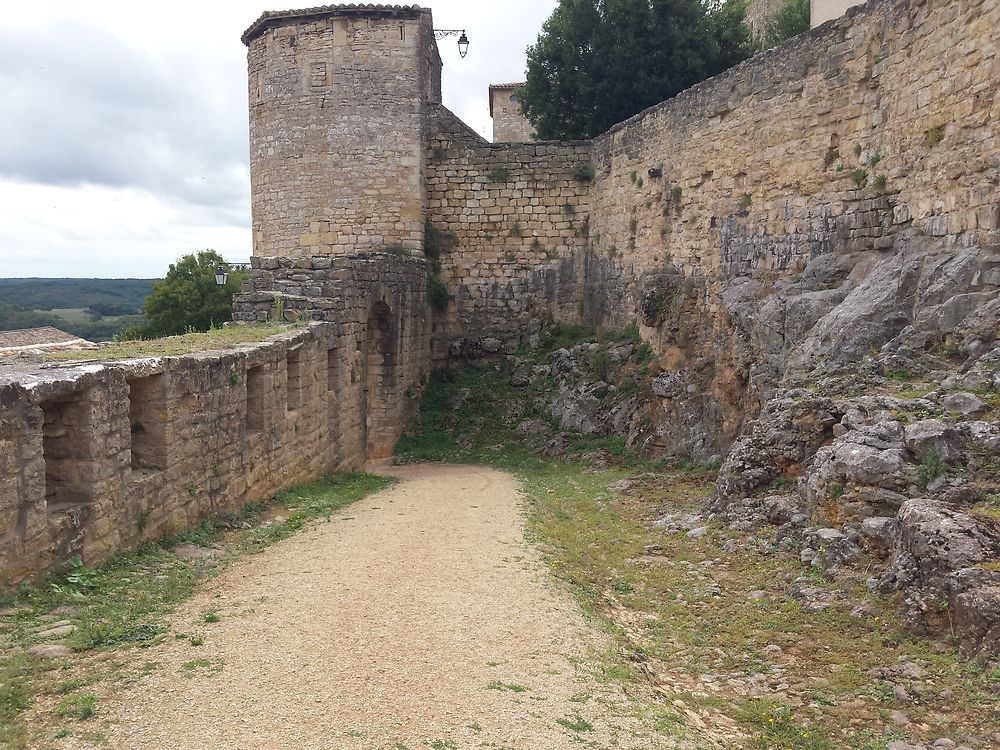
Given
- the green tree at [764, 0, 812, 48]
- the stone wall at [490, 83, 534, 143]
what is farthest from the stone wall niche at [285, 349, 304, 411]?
the stone wall at [490, 83, 534, 143]

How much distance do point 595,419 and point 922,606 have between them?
32.8 feet

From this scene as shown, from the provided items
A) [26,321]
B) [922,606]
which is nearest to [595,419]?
[922,606]

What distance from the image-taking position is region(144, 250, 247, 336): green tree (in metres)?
33.0

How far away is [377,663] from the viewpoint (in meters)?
5.38

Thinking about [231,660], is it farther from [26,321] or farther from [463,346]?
[26,321]

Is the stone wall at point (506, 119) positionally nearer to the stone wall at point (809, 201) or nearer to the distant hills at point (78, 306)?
the stone wall at point (809, 201)

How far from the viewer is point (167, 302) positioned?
1318 inches

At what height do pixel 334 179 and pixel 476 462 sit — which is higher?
pixel 334 179

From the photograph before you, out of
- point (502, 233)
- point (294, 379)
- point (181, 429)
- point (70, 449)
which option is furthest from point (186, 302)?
point (70, 449)

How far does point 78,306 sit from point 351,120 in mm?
94461

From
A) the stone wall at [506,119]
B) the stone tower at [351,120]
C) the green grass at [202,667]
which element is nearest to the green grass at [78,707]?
the green grass at [202,667]

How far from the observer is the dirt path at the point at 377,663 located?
4527mm

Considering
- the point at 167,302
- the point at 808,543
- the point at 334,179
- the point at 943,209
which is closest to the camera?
the point at 808,543

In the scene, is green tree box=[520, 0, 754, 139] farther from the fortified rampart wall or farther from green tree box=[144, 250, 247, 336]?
green tree box=[144, 250, 247, 336]
